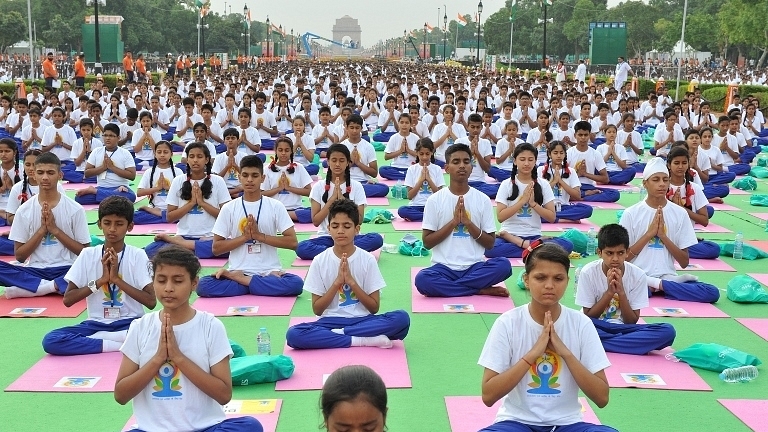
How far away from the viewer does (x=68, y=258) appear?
786 centimetres

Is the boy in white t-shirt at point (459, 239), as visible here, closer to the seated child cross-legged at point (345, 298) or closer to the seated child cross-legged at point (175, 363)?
the seated child cross-legged at point (345, 298)

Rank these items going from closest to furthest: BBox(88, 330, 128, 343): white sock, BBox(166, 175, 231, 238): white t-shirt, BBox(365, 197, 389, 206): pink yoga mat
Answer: BBox(88, 330, 128, 343): white sock, BBox(166, 175, 231, 238): white t-shirt, BBox(365, 197, 389, 206): pink yoga mat

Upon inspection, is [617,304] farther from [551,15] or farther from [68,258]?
[551,15]

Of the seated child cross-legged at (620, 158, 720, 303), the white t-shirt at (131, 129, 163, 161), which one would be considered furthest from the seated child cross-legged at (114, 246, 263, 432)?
the white t-shirt at (131, 129, 163, 161)

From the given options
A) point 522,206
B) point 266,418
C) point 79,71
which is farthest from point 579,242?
point 79,71

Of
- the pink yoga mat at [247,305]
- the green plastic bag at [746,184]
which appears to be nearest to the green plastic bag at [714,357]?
the pink yoga mat at [247,305]

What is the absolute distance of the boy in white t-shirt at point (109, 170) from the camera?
1199 centimetres

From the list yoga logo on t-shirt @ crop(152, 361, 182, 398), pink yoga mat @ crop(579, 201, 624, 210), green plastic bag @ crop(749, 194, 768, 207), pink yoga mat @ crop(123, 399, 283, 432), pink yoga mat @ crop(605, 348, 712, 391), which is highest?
yoga logo on t-shirt @ crop(152, 361, 182, 398)

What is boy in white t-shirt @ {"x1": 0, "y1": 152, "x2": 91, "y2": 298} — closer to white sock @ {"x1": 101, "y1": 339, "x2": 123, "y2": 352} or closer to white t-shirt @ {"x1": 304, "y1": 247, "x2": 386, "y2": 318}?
white sock @ {"x1": 101, "y1": 339, "x2": 123, "y2": 352}

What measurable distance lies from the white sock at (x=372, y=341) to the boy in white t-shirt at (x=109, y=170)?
646 cm

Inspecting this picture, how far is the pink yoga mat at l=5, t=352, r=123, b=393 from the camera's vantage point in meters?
5.78

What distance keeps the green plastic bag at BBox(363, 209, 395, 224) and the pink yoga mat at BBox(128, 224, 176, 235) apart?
Answer: 8.12 ft

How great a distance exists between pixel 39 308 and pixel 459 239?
3722mm

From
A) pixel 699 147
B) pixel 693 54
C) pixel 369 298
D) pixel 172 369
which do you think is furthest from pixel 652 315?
pixel 693 54
